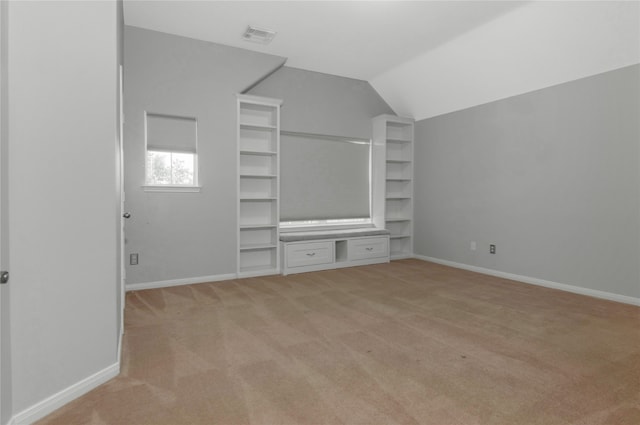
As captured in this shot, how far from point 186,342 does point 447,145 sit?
438 centimetres

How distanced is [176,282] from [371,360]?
8.85ft

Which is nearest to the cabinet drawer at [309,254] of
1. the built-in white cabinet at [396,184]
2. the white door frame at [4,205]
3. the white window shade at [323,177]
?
the white window shade at [323,177]

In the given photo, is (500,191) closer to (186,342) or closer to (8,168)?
(186,342)

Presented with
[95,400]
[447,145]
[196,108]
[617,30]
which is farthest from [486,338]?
[196,108]

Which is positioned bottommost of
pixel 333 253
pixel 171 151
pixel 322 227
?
pixel 333 253

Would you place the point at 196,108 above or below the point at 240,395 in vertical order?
above

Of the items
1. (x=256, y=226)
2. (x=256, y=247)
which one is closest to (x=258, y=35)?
(x=256, y=226)

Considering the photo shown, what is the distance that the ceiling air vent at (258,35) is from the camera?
3811mm

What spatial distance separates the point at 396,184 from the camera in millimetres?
5906

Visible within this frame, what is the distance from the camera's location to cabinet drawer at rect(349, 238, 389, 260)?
201 inches

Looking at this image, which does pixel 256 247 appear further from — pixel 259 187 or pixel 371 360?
pixel 371 360

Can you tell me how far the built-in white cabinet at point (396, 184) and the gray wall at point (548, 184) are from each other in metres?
0.43

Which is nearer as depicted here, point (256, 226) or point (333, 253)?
point (256, 226)

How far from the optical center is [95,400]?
1.79 meters
